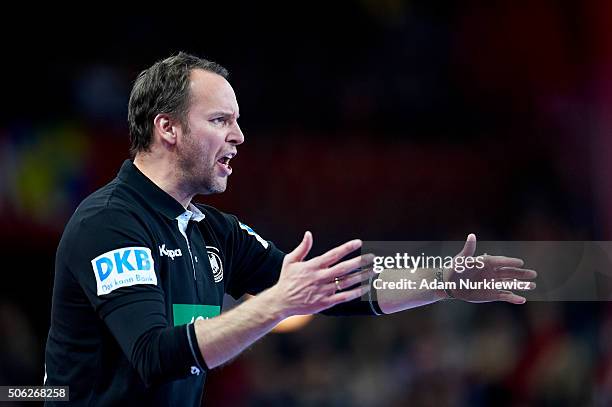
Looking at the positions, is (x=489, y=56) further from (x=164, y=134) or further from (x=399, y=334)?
(x=164, y=134)

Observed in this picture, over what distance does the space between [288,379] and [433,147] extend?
3165 millimetres

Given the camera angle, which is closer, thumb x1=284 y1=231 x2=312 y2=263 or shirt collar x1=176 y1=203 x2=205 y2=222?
thumb x1=284 y1=231 x2=312 y2=263

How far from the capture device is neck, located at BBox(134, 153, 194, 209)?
454cm

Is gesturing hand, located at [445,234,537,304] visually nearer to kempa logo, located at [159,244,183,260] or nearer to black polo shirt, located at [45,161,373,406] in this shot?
black polo shirt, located at [45,161,373,406]

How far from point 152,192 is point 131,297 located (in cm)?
73

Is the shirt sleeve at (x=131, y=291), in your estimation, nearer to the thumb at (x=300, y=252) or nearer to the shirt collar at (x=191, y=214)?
the shirt collar at (x=191, y=214)

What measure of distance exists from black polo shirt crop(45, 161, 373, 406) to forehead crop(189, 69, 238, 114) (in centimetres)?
46

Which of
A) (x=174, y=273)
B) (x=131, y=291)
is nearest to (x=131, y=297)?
(x=131, y=291)

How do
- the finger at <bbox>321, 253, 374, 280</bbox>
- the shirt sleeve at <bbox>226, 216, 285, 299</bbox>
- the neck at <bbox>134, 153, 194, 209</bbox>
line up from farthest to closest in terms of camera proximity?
the shirt sleeve at <bbox>226, 216, 285, 299</bbox> → the neck at <bbox>134, 153, 194, 209</bbox> → the finger at <bbox>321, 253, 374, 280</bbox>

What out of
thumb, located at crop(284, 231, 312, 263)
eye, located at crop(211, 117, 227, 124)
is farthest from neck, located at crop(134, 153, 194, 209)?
thumb, located at crop(284, 231, 312, 263)

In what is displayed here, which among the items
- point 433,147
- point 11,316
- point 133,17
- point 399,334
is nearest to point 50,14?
point 133,17

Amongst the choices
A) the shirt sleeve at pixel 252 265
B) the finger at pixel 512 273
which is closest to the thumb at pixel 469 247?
the finger at pixel 512 273

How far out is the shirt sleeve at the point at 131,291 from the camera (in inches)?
146

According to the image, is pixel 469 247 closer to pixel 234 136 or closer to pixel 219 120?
pixel 234 136
